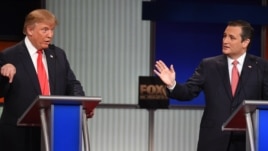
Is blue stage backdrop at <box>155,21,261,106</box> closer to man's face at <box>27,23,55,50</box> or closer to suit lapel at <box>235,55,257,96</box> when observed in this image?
suit lapel at <box>235,55,257,96</box>

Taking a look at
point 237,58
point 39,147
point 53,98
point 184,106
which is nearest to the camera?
point 53,98

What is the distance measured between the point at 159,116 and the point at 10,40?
1.93 metres

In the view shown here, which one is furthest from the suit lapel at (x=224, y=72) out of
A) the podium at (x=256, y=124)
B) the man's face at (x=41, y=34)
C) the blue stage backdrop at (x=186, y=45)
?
the blue stage backdrop at (x=186, y=45)

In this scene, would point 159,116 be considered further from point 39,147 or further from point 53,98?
point 53,98

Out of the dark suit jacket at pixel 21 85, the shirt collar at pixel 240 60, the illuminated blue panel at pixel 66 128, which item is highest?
the shirt collar at pixel 240 60

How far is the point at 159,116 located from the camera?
8102mm

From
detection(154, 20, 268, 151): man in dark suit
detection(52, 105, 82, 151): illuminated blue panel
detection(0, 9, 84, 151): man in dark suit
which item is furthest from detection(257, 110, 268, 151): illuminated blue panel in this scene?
detection(0, 9, 84, 151): man in dark suit

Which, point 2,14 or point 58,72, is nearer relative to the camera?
point 58,72

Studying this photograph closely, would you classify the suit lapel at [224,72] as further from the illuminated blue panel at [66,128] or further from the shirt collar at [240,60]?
the illuminated blue panel at [66,128]

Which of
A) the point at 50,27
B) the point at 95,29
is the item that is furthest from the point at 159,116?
the point at 50,27

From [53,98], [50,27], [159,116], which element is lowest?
[159,116]

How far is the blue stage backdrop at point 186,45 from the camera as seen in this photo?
8164 mm

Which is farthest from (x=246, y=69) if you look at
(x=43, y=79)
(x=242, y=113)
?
(x=43, y=79)

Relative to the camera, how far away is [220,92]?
16.5 ft
